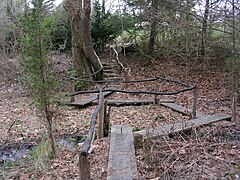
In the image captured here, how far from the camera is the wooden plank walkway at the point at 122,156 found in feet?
10.7

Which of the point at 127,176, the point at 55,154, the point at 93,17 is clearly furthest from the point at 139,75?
the point at 127,176

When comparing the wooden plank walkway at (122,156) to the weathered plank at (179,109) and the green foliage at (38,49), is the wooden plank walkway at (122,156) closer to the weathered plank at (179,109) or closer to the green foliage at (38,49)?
the green foliage at (38,49)

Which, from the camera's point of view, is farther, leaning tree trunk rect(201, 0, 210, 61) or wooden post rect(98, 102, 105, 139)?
leaning tree trunk rect(201, 0, 210, 61)

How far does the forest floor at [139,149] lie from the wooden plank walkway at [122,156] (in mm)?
173

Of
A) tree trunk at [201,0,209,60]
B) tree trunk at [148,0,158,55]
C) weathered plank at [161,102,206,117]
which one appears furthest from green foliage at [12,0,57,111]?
tree trunk at [148,0,158,55]

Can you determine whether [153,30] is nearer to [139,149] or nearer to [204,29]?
[204,29]

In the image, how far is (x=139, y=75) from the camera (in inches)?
539

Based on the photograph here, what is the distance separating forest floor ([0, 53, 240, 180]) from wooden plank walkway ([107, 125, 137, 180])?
0.57 ft

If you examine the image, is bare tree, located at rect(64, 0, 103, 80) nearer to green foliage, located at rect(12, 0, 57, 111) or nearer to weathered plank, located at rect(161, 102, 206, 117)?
weathered plank, located at rect(161, 102, 206, 117)

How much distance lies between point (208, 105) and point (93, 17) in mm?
9588

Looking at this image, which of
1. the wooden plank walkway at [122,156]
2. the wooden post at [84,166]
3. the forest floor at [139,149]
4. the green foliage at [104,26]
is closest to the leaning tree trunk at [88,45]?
the green foliage at [104,26]

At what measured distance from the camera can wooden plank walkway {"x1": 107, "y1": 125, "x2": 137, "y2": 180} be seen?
3.25 m

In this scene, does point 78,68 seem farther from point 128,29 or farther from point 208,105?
point 208,105

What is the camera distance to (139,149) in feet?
14.6
